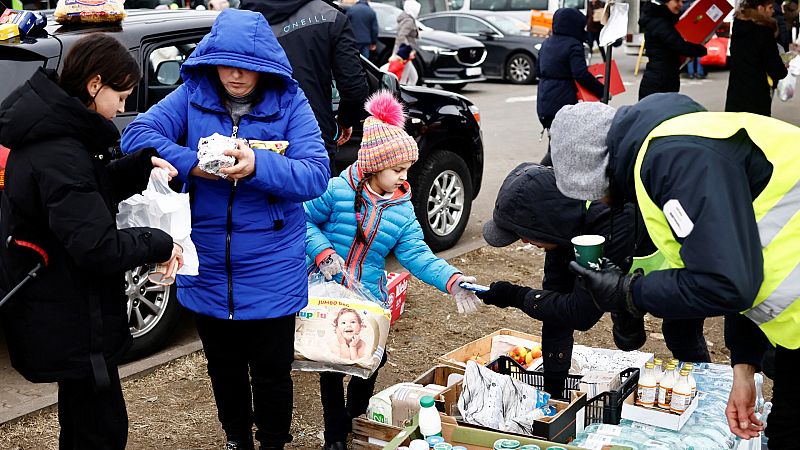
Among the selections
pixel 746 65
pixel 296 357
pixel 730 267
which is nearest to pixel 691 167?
pixel 730 267

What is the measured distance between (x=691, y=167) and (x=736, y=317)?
38.3 inches

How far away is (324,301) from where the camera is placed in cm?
371

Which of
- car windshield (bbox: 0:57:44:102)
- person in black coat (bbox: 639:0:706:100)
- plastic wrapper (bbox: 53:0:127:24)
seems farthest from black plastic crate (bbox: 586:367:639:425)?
person in black coat (bbox: 639:0:706:100)

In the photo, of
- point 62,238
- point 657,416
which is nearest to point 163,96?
point 62,238

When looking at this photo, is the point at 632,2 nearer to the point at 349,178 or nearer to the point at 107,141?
the point at 349,178

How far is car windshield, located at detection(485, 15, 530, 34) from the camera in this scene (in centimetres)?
1877

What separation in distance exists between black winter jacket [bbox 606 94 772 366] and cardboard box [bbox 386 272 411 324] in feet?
9.78

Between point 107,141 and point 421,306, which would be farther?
point 421,306

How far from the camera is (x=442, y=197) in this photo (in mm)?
7051

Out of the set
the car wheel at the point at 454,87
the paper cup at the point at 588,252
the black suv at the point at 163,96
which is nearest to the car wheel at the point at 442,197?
the black suv at the point at 163,96

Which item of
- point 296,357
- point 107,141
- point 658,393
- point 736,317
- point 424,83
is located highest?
point 107,141

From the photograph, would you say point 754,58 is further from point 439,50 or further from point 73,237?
point 439,50

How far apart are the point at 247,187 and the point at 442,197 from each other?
12.5 feet

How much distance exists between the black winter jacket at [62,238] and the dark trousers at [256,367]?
561 millimetres
